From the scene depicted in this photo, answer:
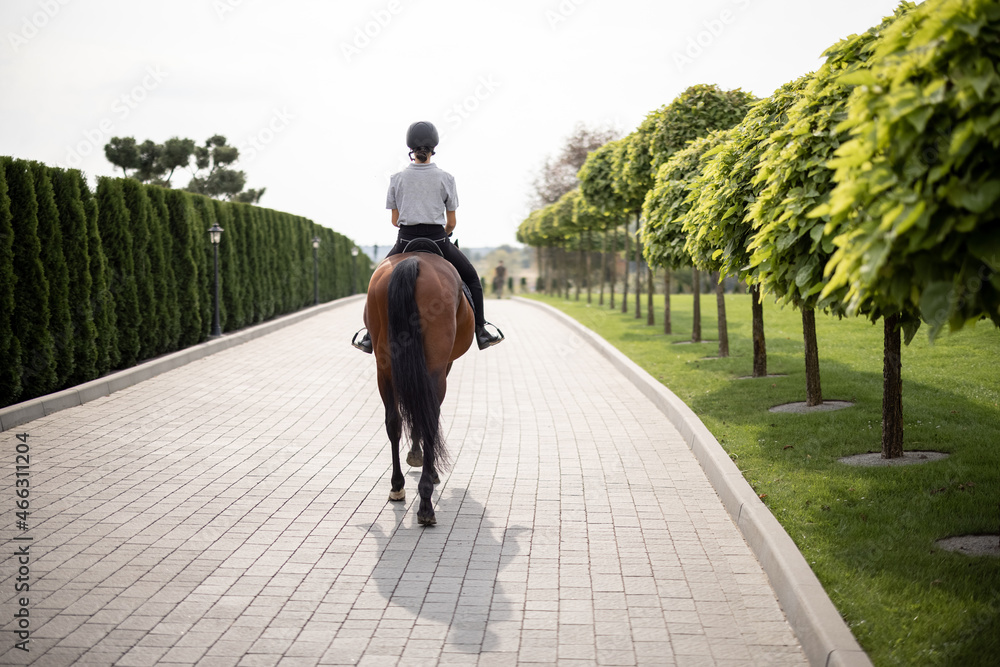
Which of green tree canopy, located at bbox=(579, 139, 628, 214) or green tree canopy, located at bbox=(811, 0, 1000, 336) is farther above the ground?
green tree canopy, located at bbox=(579, 139, 628, 214)

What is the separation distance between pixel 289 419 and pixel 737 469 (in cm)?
520

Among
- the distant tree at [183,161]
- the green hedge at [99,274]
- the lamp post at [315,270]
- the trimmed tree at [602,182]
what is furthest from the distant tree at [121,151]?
the trimmed tree at [602,182]

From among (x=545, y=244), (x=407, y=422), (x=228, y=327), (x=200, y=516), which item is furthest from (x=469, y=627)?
(x=545, y=244)

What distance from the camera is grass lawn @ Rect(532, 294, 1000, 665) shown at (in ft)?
12.8

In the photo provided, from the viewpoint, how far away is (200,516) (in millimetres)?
5703

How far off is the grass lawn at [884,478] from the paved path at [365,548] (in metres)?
0.49

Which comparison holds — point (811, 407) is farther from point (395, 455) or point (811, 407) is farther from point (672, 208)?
point (395, 455)

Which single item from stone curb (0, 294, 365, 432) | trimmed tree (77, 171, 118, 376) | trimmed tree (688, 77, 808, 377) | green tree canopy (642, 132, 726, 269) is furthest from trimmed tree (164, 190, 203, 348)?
trimmed tree (688, 77, 808, 377)

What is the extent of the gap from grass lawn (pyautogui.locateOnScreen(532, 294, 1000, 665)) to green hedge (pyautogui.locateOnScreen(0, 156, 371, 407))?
7.84 meters

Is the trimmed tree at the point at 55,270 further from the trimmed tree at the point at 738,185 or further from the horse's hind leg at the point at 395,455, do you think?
the trimmed tree at the point at 738,185

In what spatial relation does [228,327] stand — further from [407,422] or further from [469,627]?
[469,627]

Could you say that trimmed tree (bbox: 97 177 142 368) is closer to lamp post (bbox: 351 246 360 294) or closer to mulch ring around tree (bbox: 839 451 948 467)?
mulch ring around tree (bbox: 839 451 948 467)

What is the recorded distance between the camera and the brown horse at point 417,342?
568 centimetres

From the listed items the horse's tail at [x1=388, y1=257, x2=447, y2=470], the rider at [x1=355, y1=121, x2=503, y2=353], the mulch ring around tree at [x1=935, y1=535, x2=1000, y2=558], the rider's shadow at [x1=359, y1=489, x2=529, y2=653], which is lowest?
the rider's shadow at [x1=359, y1=489, x2=529, y2=653]
